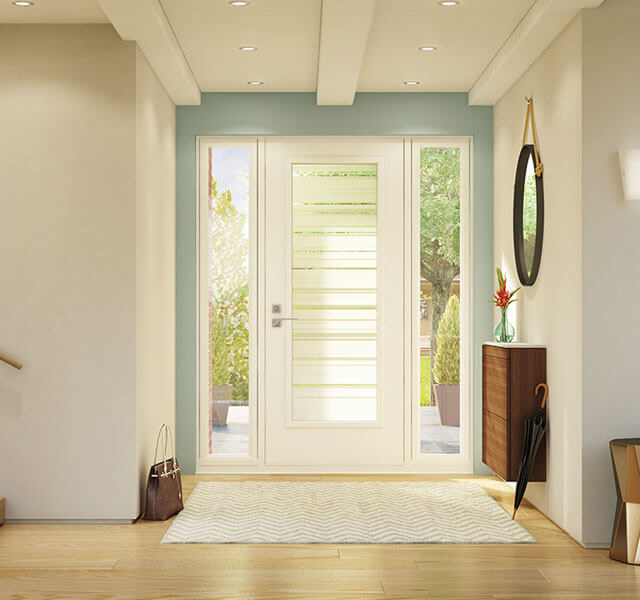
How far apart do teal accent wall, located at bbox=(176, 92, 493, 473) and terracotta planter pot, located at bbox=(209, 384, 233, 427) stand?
14cm

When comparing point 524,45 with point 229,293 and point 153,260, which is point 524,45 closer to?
point 153,260

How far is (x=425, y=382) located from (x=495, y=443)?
0.95 metres

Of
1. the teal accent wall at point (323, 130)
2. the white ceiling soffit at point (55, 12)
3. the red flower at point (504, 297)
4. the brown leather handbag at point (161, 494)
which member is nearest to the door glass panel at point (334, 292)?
the teal accent wall at point (323, 130)

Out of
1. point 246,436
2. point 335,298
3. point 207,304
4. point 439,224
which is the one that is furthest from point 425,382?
point 207,304

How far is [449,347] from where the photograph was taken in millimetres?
5285

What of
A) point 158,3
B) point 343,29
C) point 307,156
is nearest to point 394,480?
point 307,156

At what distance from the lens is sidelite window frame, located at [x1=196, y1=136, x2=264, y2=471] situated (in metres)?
5.22

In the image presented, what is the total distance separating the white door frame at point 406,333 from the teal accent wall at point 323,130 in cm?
5

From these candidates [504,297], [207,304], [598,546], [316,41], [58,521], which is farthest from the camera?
[207,304]

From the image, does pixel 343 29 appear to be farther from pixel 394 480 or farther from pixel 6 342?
pixel 394 480

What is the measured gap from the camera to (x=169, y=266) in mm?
4973

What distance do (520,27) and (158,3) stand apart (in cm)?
185

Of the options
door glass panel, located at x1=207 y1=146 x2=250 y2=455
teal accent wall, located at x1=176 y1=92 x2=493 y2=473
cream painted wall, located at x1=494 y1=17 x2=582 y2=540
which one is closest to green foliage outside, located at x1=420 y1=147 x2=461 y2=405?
teal accent wall, located at x1=176 y1=92 x2=493 y2=473

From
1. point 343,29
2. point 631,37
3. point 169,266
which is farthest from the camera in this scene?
point 169,266
